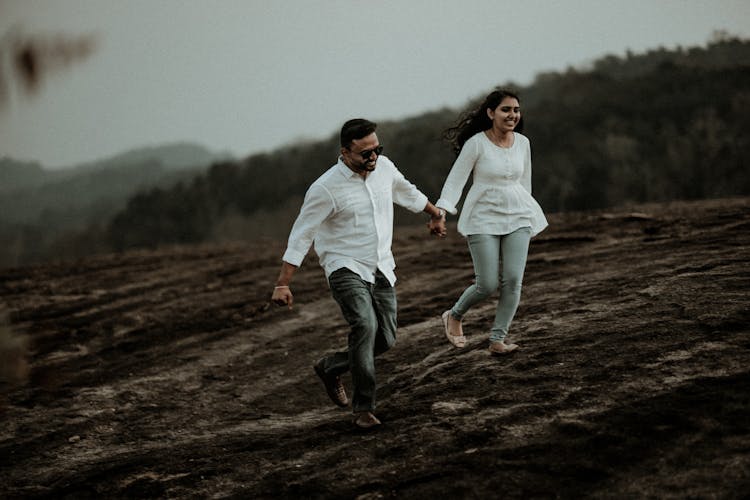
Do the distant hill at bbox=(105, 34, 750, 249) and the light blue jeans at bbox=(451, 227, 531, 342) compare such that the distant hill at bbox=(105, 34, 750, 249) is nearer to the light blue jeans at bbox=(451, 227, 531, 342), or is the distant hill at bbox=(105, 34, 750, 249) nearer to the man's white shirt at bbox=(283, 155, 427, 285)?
the light blue jeans at bbox=(451, 227, 531, 342)

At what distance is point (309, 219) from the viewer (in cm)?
445

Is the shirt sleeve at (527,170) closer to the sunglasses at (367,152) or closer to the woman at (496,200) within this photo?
the woman at (496,200)

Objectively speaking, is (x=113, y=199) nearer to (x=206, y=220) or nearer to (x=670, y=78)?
(x=206, y=220)

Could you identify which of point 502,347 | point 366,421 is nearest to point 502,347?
point 502,347

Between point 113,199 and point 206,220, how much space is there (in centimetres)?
4250

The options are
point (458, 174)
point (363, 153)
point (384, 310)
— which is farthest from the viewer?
point (458, 174)

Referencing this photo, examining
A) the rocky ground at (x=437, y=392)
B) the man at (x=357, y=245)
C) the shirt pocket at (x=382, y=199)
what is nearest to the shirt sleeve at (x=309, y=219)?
the man at (x=357, y=245)

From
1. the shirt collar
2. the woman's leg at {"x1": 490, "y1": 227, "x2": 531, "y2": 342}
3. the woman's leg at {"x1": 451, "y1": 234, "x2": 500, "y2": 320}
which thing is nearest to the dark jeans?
the shirt collar

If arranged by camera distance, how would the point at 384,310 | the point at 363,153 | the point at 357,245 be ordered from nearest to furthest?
the point at 363,153 → the point at 357,245 → the point at 384,310

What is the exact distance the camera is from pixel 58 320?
10.3 meters

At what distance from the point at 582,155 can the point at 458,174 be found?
35174 millimetres

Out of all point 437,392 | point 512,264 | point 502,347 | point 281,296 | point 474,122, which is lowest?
point 437,392

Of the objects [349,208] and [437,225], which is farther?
[437,225]

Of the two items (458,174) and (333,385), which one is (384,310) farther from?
(458,174)
